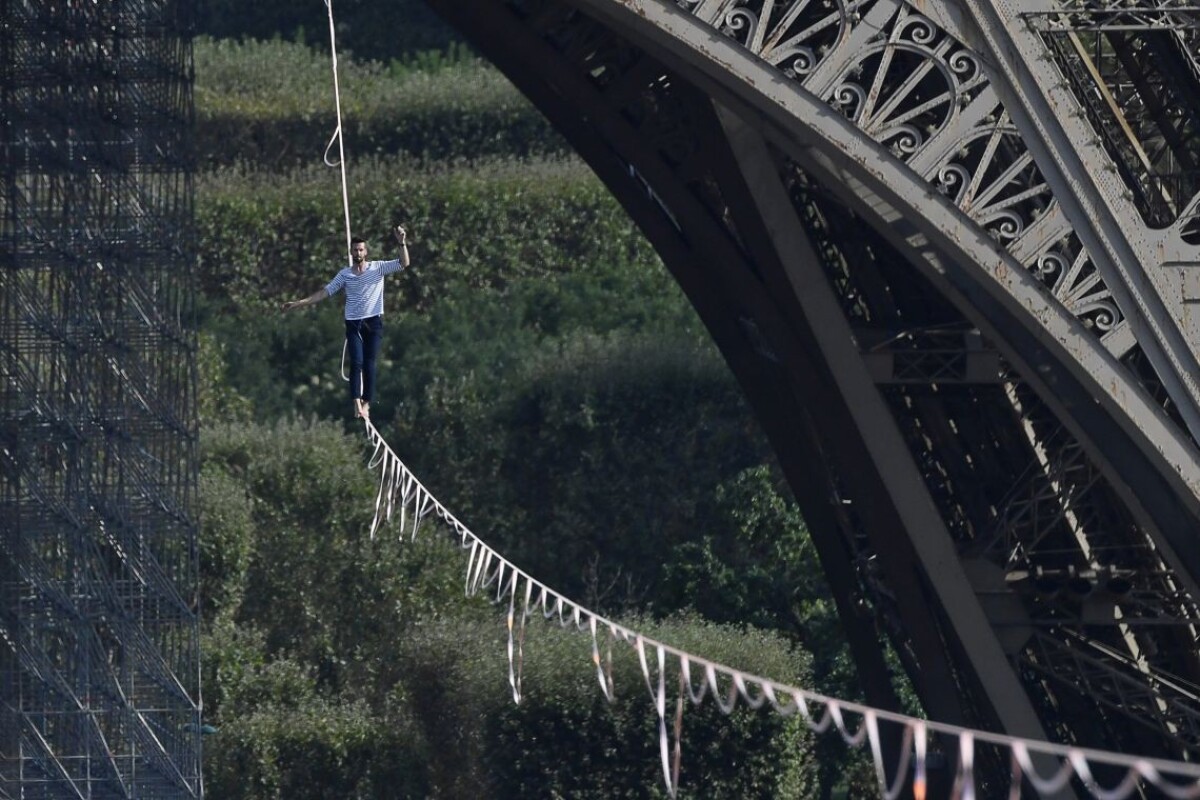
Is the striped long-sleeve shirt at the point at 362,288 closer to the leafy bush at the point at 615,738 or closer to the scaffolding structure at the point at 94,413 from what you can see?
the leafy bush at the point at 615,738

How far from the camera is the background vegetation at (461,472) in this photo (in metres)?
25.7

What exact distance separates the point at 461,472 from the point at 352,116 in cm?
953

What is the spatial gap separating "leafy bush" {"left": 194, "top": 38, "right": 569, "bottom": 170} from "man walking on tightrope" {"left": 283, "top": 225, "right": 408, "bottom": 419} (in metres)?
26.5

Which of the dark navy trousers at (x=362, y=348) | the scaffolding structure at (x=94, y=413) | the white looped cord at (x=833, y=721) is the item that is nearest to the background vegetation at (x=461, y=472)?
the white looped cord at (x=833, y=721)

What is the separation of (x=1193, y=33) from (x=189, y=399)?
1809 cm

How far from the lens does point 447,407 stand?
33562 mm

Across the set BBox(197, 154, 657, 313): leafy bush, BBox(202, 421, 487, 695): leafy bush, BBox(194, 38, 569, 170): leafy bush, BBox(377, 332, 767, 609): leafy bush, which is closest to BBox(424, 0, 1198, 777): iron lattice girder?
BBox(202, 421, 487, 695): leafy bush

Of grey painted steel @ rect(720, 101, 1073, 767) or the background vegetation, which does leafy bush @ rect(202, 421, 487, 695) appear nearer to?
the background vegetation

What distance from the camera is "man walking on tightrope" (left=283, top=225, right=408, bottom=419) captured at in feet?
42.8

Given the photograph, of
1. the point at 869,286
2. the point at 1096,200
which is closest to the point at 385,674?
the point at 869,286

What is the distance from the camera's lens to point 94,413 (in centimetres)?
2681

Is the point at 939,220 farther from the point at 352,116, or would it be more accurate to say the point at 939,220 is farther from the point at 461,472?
the point at 352,116

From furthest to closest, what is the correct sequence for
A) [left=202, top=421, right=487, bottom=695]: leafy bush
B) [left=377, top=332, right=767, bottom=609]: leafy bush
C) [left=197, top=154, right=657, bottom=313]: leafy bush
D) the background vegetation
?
[left=197, top=154, right=657, bottom=313]: leafy bush, [left=377, top=332, right=767, bottom=609]: leafy bush, [left=202, top=421, right=487, bottom=695]: leafy bush, the background vegetation

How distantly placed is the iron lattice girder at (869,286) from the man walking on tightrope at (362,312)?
1.85m
